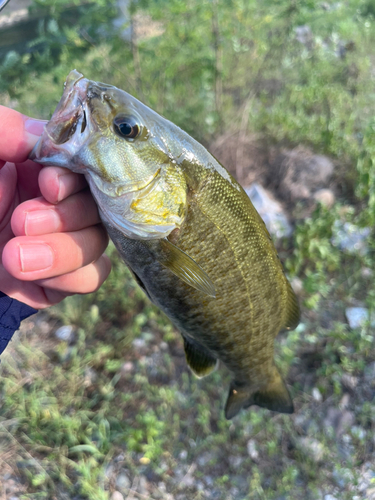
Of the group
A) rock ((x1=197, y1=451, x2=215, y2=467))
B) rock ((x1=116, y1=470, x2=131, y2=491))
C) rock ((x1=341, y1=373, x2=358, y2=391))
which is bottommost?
rock ((x1=341, y1=373, x2=358, y2=391))

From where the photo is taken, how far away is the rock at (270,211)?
11.8ft

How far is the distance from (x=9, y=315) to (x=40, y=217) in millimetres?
603

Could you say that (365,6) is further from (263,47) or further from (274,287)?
(274,287)

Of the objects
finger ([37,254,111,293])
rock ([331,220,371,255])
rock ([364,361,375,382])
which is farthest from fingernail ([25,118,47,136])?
rock ([331,220,371,255])

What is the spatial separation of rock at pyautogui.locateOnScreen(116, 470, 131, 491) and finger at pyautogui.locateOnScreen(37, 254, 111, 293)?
151 centimetres

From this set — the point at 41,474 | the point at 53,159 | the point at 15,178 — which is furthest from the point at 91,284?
the point at 41,474

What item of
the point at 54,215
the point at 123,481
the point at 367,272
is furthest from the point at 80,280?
the point at 367,272

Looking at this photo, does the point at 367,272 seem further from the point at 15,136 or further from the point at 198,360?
the point at 15,136

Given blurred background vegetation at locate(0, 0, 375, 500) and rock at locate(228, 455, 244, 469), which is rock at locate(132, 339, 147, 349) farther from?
rock at locate(228, 455, 244, 469)

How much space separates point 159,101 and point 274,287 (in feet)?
12.3

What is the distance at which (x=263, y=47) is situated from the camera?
394cm

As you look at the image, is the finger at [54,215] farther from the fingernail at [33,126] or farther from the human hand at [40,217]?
the fingernail at [33,126]

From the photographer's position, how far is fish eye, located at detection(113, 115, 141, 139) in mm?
1158

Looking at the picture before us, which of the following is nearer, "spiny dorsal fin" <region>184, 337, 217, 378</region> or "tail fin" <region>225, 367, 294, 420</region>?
"spiny dorsal fin" <region>184, 337, 217, 378</region>
